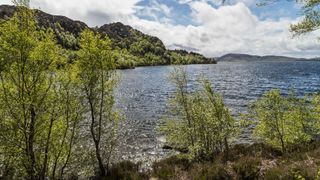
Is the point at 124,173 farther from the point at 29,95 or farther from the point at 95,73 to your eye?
the point at 29,95

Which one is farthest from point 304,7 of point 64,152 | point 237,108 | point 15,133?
point 237,108

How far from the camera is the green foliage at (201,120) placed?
2455 cm

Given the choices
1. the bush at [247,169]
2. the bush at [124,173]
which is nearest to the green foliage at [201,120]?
the bush at [124,173]

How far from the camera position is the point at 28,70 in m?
16.9

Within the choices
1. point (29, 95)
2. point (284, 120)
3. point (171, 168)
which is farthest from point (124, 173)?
point (284, 120)

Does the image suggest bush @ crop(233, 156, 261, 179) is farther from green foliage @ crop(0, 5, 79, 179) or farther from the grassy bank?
green foliage @ crop(0, 5, 79, 179)

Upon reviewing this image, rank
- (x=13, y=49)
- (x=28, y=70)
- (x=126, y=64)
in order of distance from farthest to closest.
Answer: (x=126, y=64), (x=28, y=70), (x=13, y=49)

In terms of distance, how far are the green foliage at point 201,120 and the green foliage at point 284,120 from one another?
2885 mm

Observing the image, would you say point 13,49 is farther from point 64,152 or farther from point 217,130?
point 217,130

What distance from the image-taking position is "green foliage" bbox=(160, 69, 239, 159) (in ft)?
80.5

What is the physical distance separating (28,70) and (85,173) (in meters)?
9.57

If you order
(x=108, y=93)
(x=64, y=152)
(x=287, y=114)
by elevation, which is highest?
(x=108, y=93)

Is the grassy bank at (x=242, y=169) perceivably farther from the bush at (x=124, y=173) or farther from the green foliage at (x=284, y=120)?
the green foliage at (x=284, y=120)

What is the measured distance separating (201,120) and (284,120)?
8143 mm
